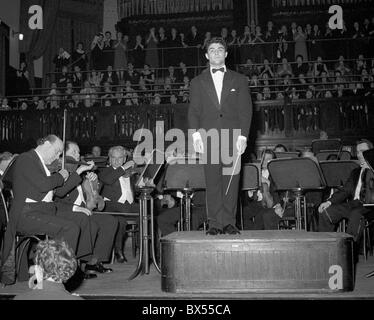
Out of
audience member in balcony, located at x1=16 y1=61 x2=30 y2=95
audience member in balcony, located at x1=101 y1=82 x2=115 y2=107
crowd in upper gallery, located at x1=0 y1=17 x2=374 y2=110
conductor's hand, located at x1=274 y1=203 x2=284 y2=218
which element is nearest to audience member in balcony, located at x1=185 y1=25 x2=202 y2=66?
crowd in upper gallery, located at x1=0 y1=17 x2=374 y2=110

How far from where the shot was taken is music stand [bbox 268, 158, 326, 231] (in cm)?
447

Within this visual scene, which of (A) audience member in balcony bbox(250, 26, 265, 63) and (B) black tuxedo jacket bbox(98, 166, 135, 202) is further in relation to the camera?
(A) audience member in balcony bbox(250, 26, 265, 63)

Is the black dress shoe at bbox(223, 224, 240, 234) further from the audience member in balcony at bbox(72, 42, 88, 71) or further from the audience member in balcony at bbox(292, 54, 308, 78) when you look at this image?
the audience member in balcony at bbox(72, 42, 88, 71)

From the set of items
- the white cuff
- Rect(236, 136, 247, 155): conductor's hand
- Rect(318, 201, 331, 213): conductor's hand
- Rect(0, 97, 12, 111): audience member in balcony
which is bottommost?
Rect(318, 201, 331, 213): conductor's hand

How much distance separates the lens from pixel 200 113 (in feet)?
13.3

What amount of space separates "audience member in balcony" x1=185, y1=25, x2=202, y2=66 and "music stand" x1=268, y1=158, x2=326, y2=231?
344 inches

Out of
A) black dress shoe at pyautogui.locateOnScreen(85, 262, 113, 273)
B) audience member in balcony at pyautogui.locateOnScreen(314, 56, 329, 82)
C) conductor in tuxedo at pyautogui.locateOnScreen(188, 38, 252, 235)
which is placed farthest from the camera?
audience member in balcony at pyautogui.locateOnScreen(314, 56, 329, 82)

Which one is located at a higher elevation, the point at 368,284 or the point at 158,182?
the point at 158,182

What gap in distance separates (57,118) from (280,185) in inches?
299

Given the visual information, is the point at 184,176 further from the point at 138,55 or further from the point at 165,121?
the point at 138,55

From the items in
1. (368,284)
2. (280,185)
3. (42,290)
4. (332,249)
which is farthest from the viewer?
(280,185)

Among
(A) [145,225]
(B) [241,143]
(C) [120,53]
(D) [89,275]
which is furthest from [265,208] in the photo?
(C) [120,53]
